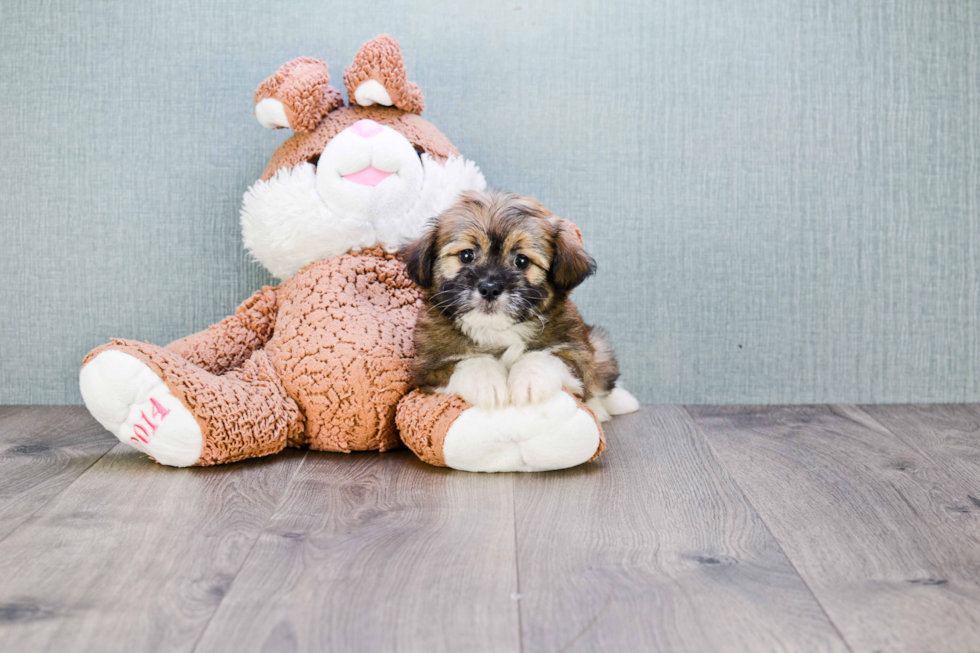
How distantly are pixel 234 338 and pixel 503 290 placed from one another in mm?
838

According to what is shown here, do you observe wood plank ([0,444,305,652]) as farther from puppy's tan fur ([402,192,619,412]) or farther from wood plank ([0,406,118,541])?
puppy's tan fur ([402,192,619,412])

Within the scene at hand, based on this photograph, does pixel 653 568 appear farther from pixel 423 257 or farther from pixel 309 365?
pixel 309 365

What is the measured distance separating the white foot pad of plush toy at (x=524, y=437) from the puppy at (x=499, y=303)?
0.10 ft

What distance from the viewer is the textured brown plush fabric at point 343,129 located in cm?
214

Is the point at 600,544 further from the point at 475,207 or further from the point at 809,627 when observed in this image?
the point at 475,207

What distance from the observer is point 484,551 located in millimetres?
1346

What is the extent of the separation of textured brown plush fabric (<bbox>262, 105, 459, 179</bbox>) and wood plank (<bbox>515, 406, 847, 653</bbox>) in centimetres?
97

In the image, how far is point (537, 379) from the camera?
68.4 inches

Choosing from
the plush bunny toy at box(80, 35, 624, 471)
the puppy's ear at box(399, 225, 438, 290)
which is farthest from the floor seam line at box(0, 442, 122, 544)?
the puppy's ear at box(399, 225, 438, 290)

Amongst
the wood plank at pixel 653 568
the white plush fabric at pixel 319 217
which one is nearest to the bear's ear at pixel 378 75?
the white plush fabric at pixel 319 217

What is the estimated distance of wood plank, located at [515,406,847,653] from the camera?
3.52ft

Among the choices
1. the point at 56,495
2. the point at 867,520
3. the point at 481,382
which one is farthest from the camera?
the point at 481,382

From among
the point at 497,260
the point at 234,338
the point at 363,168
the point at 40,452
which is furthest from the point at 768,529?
the point at 40,452

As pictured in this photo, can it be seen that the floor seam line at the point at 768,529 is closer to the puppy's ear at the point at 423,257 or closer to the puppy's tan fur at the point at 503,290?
the puppy's tan fur at the point at 503,290
